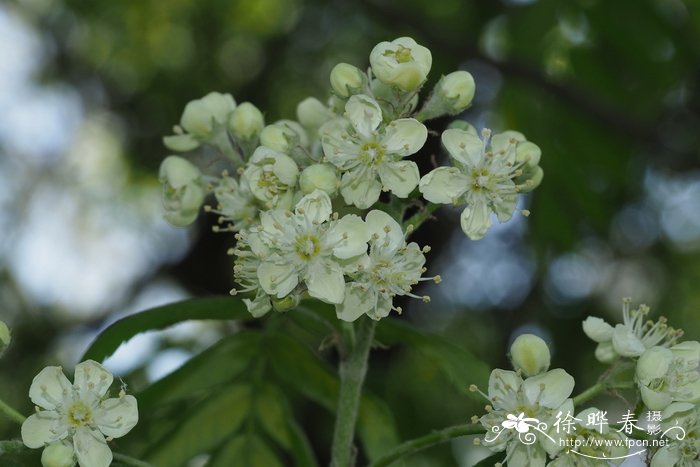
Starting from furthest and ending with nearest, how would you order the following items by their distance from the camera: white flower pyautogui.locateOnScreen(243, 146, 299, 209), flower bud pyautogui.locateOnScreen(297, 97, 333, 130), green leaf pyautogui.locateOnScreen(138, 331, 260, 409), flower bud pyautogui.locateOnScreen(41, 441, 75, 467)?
flower bud pyautogui.locateOnScreen(297, 97, 333, 130), green leaf pyautogui.locateOnScreen(138, 331, 260, 409), white flower pyautogui.locateOnScreen(243, 146, 299, 209), flower bud pyautogui.locateOnScreen(41, 441, 75, 467)

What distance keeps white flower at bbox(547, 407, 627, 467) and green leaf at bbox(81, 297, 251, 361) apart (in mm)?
852

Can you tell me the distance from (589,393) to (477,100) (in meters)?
3.66

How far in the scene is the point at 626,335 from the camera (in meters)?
2.39

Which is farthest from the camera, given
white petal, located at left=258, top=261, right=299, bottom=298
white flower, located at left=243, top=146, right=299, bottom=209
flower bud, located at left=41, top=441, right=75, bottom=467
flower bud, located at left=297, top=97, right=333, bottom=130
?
flower bud, located at left=297, top=97, right=333, bottom=130

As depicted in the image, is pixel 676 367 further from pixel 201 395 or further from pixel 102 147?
pixel 102 147

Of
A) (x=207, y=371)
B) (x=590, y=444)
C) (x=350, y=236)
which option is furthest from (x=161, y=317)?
(x=590, y=444)

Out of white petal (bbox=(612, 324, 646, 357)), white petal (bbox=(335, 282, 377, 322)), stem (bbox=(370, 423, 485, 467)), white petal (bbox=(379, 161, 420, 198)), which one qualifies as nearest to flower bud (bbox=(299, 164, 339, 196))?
white petal (bbox=(379, 161, 420, 198))

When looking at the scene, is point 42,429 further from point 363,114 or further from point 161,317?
point 363,114

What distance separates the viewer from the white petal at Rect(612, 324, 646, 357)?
2.35 m

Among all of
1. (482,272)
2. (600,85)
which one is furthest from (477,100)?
(482,272)

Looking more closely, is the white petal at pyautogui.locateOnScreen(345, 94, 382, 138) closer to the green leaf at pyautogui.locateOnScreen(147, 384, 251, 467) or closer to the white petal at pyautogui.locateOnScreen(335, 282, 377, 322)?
the white petal at pyautogui.locateOnScreen(335, 282, 377, 322)

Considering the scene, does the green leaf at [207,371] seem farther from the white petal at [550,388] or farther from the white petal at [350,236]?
the white petal at [550,388]

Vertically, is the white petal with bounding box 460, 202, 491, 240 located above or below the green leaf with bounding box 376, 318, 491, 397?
above

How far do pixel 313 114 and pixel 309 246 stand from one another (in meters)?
0.59
